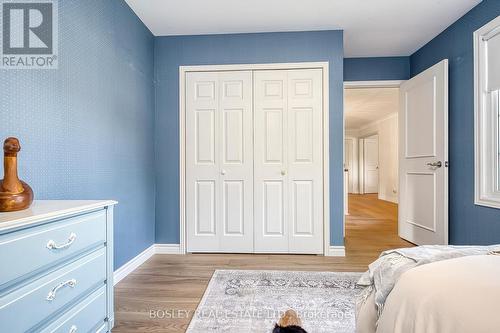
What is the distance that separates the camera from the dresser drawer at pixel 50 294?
2.82ft

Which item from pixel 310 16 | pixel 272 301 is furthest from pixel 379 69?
pixel 272 301

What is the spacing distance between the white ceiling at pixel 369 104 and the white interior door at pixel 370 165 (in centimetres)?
162

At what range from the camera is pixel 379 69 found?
3.65m

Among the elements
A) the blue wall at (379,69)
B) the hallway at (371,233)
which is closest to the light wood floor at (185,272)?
the hallway at (371,233)

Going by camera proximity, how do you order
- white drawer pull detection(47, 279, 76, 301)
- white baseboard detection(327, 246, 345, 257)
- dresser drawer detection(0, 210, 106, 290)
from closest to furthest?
dresser drawer detection(0, 210, 106, 290)
white drawer pull detection(47, 279, 76, 301)
white baseboard detection(327, 246, 345, 257)

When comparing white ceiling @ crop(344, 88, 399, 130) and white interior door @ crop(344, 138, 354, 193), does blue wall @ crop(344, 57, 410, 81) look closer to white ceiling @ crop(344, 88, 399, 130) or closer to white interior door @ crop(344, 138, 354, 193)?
white ceiling @ crop(344, 88, 399, 130)

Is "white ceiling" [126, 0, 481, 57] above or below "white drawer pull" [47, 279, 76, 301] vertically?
above

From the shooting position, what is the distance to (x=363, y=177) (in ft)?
32.5

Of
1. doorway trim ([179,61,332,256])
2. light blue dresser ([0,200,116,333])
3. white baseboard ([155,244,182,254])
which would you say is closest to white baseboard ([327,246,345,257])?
doorway trim ([179,61,332,256])

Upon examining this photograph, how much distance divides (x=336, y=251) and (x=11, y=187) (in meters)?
2.79

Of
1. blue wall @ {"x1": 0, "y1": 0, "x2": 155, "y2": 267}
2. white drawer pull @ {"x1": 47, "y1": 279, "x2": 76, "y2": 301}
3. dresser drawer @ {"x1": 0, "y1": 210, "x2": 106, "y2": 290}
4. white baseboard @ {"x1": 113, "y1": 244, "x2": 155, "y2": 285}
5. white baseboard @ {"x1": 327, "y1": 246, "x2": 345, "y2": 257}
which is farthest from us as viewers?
white baseboard @ {"x1": 327, "y1": 246, "x2": 345, "y2": 257}

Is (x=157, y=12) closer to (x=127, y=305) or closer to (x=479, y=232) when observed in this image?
(x=127, y=305)

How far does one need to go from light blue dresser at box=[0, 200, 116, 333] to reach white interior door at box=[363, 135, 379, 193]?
9.89 metres

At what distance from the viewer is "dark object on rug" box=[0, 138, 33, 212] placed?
1.03 meters
